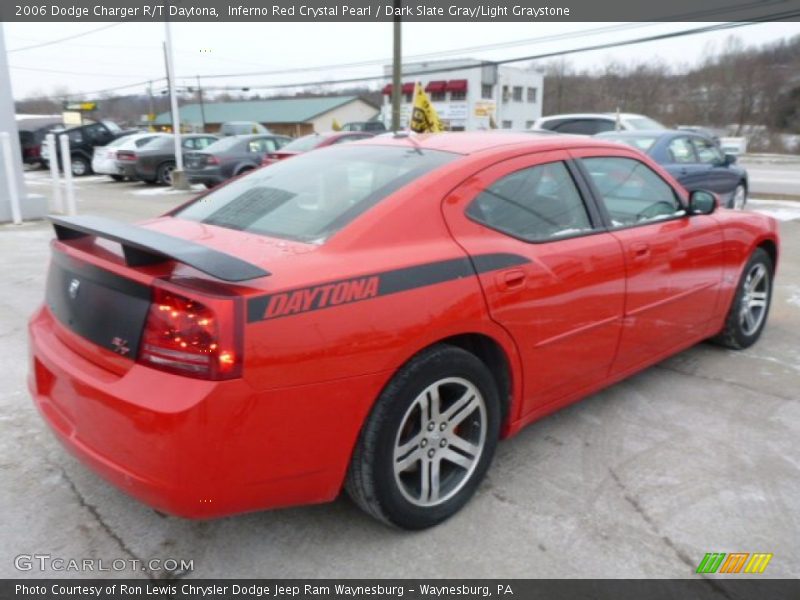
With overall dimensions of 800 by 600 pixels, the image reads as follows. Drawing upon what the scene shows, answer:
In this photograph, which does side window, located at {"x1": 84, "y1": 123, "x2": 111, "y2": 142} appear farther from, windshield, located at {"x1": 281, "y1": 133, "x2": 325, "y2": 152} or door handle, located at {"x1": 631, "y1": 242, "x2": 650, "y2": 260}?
door handle, located at {"x1": 631, "y1": 242, "x2": 650, "y2": 260}

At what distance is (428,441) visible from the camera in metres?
2.54

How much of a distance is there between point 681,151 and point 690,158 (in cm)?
26

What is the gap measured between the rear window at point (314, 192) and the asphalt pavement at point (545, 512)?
1.20m

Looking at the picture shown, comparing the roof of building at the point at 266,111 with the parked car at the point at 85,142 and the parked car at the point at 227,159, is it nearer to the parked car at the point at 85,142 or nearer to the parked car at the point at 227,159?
the parked car at the point at 85,142

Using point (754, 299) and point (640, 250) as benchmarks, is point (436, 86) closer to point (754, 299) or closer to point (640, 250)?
point (754, 299)

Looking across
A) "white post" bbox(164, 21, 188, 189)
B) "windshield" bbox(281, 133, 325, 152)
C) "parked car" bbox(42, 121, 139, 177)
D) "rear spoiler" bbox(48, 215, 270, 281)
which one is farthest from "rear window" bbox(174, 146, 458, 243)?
"parked car" bbox(42, 121, 139, 177)

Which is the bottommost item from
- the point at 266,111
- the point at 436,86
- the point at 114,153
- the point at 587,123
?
the point at 114,153

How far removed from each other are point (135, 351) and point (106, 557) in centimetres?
86

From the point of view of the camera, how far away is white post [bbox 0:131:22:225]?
9.95m

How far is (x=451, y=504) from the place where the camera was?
2625 mm

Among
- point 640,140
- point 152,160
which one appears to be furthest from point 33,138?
point 640,140

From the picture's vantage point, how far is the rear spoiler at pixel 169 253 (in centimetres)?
200

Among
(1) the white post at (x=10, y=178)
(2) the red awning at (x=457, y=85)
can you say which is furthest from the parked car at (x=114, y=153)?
(2) the red awning at (x=457, y=85)
